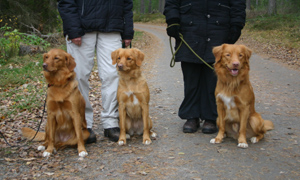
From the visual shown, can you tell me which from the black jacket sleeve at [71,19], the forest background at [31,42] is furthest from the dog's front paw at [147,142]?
the forest background at [31,42]

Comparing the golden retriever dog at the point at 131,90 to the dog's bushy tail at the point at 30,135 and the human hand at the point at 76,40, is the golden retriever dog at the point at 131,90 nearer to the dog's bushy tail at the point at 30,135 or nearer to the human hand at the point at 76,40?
the human hand at the point at 76,40

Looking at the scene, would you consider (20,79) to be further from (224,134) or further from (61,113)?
(224,134)

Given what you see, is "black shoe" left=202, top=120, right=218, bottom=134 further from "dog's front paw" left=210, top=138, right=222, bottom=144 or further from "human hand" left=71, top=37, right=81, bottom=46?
"human hand" left=71, top=37, right=81, bottom=46

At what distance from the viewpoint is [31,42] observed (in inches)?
444

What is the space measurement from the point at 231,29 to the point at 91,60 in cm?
221

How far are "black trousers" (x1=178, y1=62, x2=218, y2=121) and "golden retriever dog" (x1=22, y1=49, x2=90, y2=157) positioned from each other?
1.77 meters

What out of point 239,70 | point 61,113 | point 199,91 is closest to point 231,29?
point 239,70

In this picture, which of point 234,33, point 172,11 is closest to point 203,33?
point 234,33

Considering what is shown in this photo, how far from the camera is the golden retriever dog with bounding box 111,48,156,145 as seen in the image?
166 inches

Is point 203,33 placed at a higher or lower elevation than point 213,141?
higher

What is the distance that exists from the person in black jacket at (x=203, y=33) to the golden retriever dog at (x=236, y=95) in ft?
1.57

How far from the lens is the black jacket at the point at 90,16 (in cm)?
408

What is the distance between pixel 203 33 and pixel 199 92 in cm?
100

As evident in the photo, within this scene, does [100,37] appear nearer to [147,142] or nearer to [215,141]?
[147,142]
